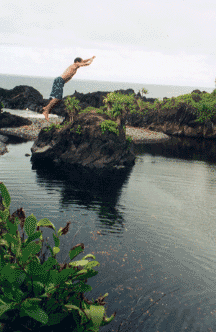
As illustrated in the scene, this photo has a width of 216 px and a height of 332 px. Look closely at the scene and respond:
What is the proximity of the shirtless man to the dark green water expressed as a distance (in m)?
2.26

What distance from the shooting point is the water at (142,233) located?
8.54 meters

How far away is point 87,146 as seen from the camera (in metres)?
27.6

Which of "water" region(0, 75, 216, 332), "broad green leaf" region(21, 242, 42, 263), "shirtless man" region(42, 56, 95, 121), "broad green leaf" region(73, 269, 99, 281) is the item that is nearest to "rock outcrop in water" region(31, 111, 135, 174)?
"water" region(0, 75, 216, 332)

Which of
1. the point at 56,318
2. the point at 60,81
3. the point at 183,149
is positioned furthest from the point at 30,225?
the point at 183,149

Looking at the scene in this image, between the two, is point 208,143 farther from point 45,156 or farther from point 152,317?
point 152,317

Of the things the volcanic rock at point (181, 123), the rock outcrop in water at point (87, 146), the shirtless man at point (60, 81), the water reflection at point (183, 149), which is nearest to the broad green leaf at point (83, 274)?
the shirtless man at point (60, 81)

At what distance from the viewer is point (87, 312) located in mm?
3115

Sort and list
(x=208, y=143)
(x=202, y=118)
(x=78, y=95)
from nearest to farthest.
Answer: (x=208, y=143) < (x=202, y=118) < (x=78, y=95)

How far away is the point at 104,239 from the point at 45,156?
1722 cm

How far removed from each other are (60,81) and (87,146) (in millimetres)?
22841

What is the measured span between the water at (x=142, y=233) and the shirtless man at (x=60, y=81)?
6.80 ft

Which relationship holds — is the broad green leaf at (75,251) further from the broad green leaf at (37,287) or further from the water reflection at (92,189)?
the water reflection at (92,189)

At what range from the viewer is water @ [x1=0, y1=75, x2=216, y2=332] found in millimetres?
8539

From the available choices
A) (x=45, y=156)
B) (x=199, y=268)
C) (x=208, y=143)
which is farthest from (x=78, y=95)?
(x=199, y=268)
